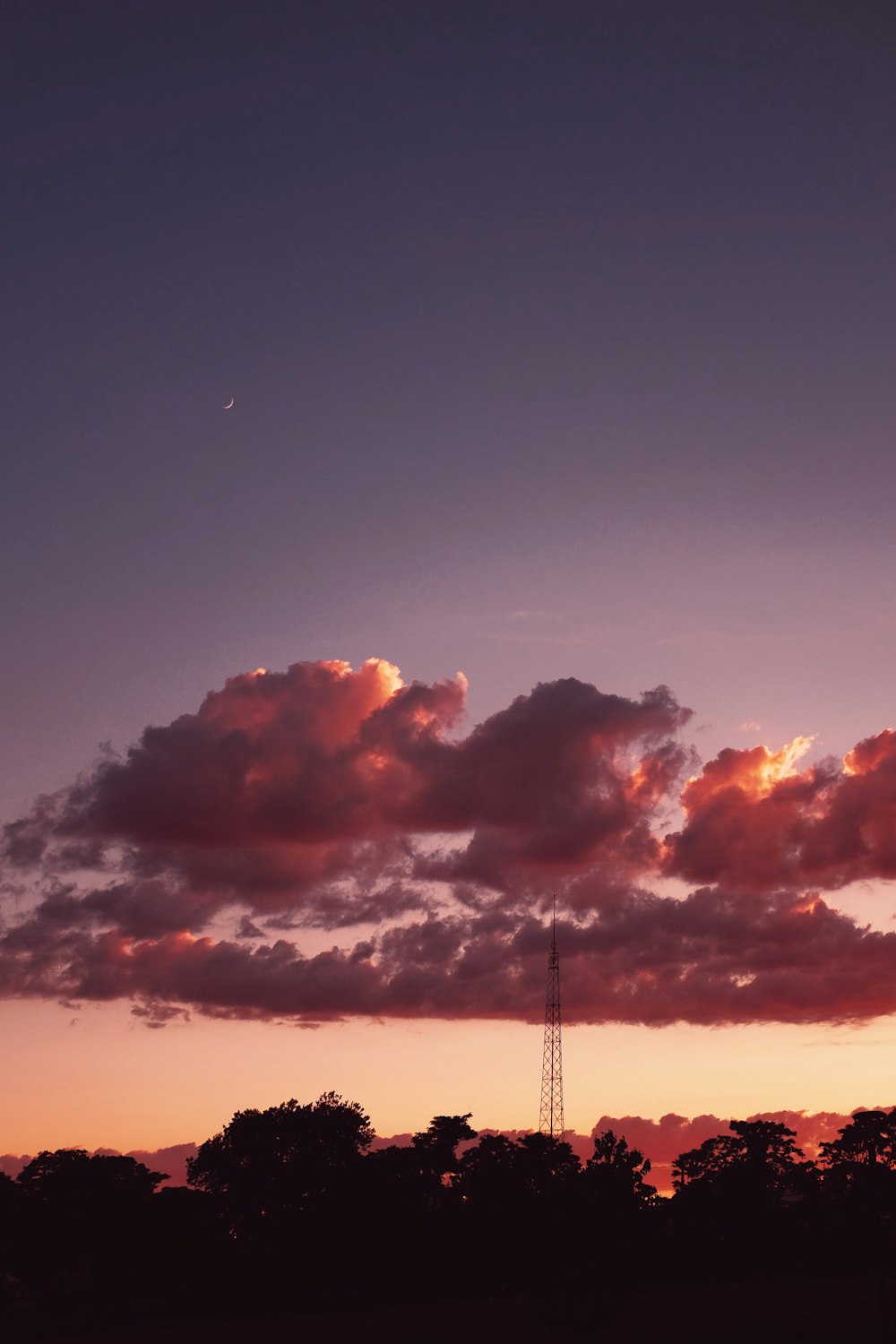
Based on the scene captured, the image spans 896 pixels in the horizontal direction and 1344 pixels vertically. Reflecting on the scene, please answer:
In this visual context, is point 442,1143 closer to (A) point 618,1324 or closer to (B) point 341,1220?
(B) point 341,1220

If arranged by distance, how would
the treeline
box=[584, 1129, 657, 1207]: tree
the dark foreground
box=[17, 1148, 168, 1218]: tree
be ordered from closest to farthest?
box=[584, 1129, 657, 1207]: tree, the dark foreground, the treeline, box=[17, 1148, 168, 1218]: tree

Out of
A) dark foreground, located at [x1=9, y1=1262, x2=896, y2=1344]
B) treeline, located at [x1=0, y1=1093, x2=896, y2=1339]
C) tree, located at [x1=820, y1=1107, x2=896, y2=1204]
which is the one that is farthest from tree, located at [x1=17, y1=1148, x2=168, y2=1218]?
tree, located at [x1=820, y1=1107, x2=896, y2=1204]

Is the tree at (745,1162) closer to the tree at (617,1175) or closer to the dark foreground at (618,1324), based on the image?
the dark foreground at (618,1324)

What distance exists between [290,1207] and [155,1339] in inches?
2095

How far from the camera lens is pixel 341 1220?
13300 cm

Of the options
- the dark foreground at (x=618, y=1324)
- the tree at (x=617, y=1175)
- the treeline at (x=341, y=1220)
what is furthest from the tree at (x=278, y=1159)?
the tree at (x=617, y=1175)

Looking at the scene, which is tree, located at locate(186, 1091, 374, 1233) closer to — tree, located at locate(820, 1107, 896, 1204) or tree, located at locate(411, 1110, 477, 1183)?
tree, located at locate(411, 1110, 477, 1183)

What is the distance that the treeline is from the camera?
122m

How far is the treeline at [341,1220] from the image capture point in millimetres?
121688

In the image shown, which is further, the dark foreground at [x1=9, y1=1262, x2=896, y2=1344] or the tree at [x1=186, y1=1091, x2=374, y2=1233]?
the tree at [x1=186, y1=1091, x2=374, y2=1233]

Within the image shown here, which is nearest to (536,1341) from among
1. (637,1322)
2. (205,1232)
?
(637,1322)

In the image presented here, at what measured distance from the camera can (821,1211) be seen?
481ft

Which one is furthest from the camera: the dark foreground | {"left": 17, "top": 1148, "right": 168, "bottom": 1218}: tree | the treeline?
{"left": 17, "top": 1148, "right": 168, "bottom": 1218}: tree

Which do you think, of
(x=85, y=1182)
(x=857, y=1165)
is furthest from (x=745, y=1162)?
(x=85, y=1182)
